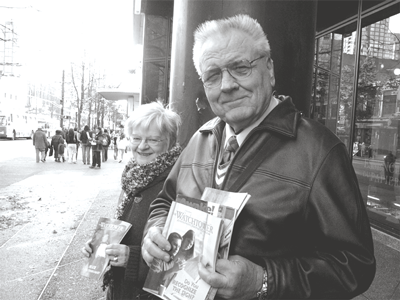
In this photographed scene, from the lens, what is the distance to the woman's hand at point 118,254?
90.3 inches

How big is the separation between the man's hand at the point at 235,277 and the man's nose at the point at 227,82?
75 cm

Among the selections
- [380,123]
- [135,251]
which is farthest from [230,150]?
[380,123]

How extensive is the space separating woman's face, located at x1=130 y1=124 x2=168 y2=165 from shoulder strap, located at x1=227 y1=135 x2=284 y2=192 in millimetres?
1290

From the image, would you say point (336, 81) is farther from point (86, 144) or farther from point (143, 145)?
point (86, 144)

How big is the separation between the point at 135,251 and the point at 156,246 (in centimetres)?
76

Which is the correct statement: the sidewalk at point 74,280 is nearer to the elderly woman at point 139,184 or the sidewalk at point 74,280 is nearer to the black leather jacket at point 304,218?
the elderly woman at point 139,184

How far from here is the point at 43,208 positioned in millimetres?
8594

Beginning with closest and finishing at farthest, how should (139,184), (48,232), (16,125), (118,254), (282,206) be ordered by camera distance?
(282,206) < (118,254) < (139,184) < (48,232) < (16,125)

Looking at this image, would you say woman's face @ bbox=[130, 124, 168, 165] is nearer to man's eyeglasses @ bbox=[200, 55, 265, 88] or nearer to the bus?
man's eyeglasses @ bbox=[200, 55, 265, 88]

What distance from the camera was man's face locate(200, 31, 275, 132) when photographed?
1.75m

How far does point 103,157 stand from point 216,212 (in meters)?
20.8

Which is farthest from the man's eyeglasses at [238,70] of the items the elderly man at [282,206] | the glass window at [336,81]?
the glass window at [336,81]

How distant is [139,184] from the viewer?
2.61 meters

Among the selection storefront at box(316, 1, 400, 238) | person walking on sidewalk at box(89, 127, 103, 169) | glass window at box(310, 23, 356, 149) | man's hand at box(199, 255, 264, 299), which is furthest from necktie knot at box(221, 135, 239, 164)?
person walking on sidewalk at box(89, 127, 103, 169)
